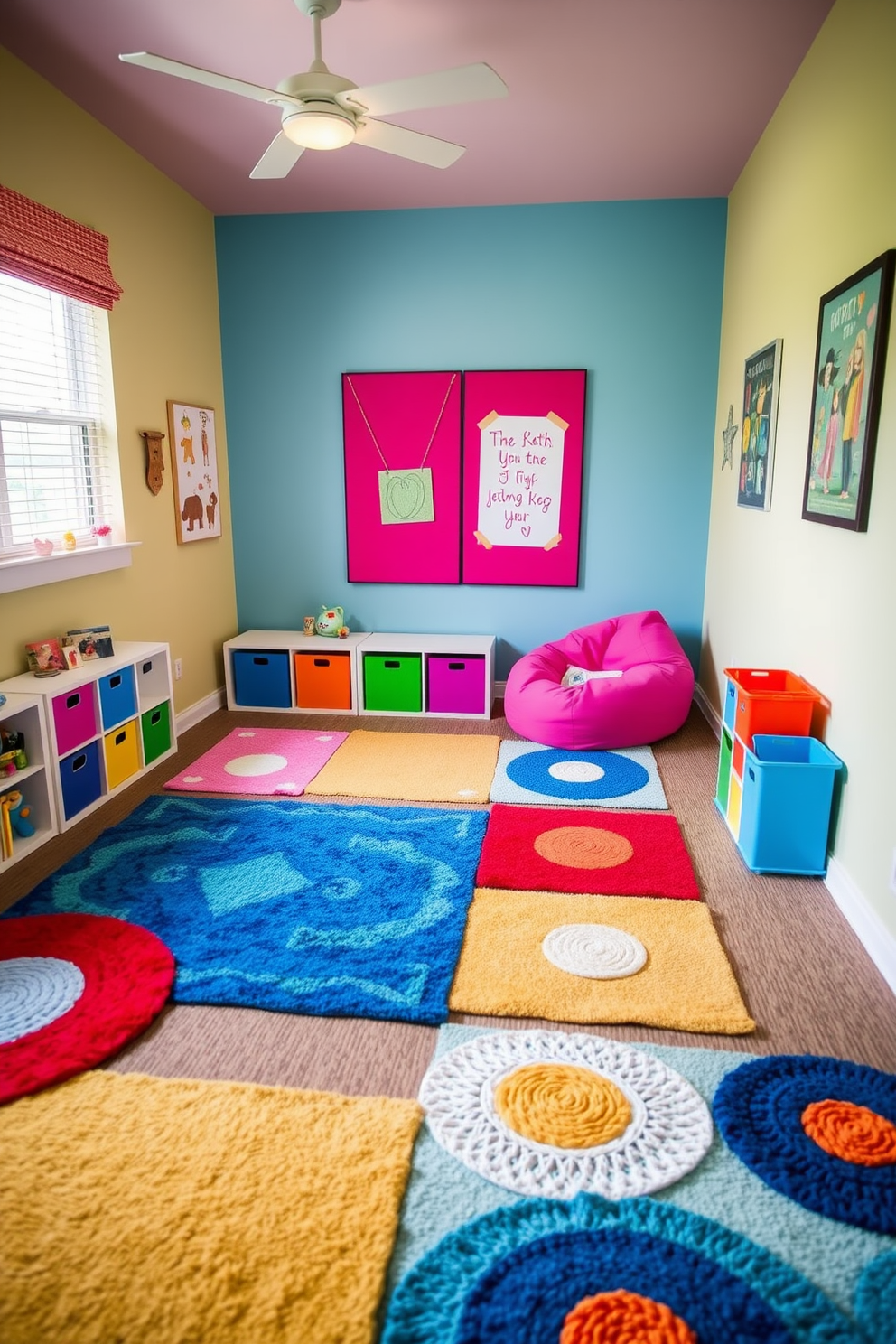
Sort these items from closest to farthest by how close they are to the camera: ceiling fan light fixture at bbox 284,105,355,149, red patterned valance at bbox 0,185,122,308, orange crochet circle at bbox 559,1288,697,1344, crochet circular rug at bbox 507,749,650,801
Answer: orange crochet circle at bbox 559,1288,697,1344, ceiling fan light fixture at bbox 284,105,355,149, red patterned valance at bbox 0,185,122,308, crochet circular rug at bbox 507,749,650,801

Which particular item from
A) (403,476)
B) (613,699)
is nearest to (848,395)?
(613,699)

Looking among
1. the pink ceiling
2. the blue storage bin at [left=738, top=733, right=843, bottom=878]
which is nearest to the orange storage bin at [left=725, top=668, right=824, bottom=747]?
the blue storage bin at [left=738, top=733, right=843, bottom=878]

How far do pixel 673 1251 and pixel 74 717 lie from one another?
2.47m

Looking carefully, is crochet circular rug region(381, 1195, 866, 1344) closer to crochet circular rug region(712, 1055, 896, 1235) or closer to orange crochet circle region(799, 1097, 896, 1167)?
crochet circular rug region(712, 1055, 896, 1235)

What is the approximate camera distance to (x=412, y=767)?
3635mm

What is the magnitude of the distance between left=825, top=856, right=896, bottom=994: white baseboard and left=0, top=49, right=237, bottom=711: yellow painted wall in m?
2.74

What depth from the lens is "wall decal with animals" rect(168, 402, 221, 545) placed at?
159 inches

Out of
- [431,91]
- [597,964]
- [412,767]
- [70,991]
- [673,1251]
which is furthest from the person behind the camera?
[412,767]

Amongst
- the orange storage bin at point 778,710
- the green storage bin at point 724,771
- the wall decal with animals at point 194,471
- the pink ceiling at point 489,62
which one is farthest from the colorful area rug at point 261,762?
the pink ceiling at point 489,62

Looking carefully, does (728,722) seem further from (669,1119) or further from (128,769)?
(128,769)

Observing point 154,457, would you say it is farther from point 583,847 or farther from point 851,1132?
point 851,1132

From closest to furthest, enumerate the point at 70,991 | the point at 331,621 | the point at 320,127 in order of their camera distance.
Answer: the point at 70,991, the point at 320,127, the point at 331,621

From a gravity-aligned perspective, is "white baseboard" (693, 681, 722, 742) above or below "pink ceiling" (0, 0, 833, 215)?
below

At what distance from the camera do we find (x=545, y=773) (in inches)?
139
